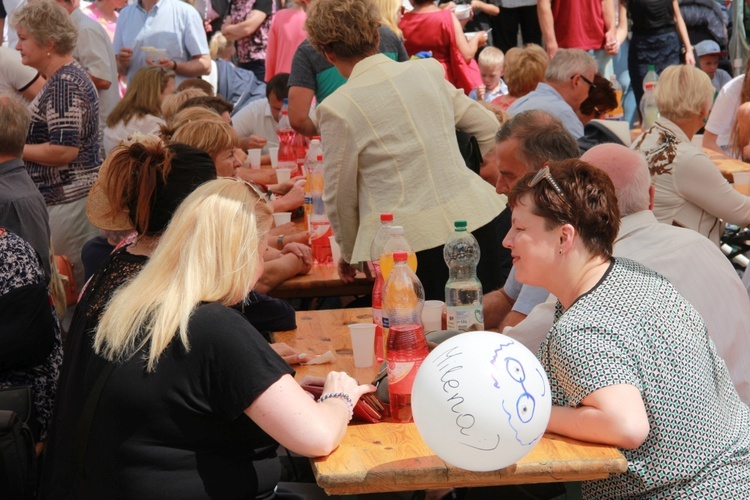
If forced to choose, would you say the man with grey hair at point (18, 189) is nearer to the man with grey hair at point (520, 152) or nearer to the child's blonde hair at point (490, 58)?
the man with grey hair at point (520, 152)

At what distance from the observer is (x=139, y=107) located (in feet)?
20.3

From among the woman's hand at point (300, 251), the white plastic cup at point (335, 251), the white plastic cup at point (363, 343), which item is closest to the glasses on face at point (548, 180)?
the white plastic cup at point (363, 343)

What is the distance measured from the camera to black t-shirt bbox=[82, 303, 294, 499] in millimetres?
2096

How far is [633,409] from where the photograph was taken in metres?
2.02

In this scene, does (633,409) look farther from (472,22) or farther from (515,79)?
(472,22)

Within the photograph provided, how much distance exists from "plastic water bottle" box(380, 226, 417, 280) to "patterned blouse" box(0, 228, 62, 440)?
114cm

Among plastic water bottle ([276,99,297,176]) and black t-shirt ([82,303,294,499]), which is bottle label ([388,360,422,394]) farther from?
plastic water bottle ([276,99,297,176])

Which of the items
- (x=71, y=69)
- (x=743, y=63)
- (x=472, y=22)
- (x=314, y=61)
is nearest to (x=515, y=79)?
(x=314, y=61)

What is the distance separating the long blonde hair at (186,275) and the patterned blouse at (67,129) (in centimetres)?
319

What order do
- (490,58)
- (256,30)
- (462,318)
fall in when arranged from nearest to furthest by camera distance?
(462,318), (490,58), (256,30)

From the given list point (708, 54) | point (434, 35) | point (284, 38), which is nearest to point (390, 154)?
point (434, 35)

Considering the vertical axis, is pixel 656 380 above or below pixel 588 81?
above

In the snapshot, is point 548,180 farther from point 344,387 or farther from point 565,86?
point 565,86

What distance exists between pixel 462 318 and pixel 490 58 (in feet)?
18.5
